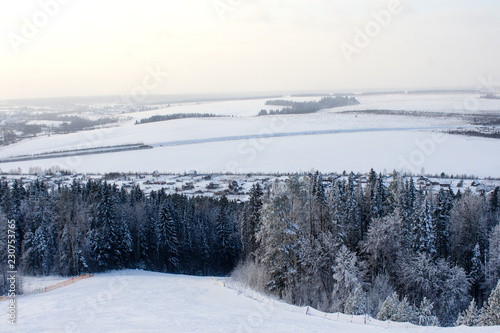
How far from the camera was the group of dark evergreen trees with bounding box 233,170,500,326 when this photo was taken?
64.5ft

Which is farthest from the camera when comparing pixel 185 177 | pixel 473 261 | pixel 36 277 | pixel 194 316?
pixel 185 177

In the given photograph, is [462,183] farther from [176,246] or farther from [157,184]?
[157,184]

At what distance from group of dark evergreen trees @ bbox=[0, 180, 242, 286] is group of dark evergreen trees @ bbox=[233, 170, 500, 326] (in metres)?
9.29

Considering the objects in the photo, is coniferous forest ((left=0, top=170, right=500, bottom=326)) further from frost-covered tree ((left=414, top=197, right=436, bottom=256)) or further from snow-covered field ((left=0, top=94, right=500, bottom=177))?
snow-covered field ((left=0, top=94, right=500, bottom=177))

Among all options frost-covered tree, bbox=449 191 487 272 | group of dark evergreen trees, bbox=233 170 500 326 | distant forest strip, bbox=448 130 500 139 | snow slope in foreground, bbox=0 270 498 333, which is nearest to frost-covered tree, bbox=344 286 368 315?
group of dark evergreen trees, bbox=233 170 500 326

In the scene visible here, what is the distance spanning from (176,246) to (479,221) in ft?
85.0

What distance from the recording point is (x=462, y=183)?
55.8 metres

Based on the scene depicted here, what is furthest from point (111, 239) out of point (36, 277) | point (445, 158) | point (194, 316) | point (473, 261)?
point (445, 158)

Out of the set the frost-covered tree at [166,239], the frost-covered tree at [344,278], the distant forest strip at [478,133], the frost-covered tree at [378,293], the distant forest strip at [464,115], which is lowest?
the frost-covered tree at [166,239]

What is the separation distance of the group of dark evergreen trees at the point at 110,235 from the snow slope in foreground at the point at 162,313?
7.95 metres

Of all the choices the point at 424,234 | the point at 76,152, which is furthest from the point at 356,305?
the point at 76,152

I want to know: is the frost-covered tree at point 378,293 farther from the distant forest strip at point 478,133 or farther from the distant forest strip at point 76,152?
the distant forest strip at point 478,133

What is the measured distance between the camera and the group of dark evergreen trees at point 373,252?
64.5ft

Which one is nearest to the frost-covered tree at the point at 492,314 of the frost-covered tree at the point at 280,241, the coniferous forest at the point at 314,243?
the coniferous forest at the point at 314,243
